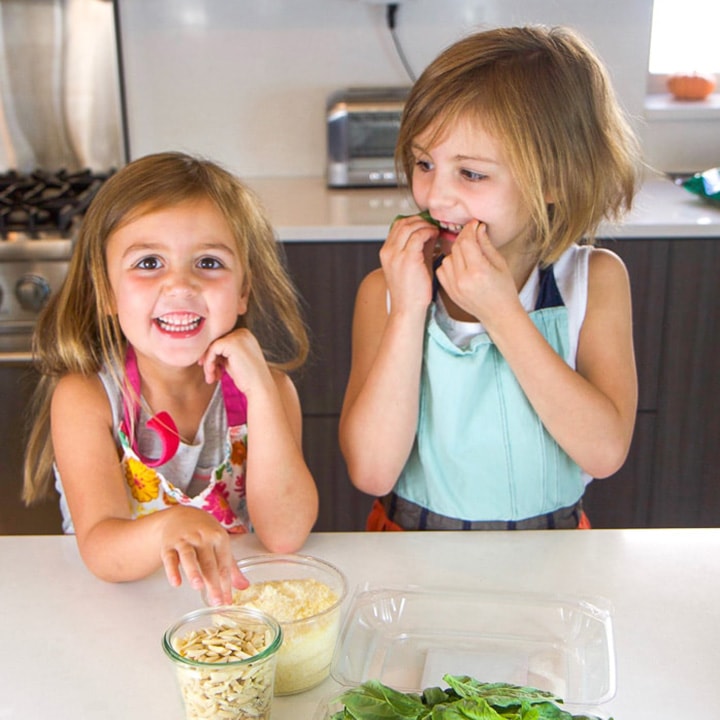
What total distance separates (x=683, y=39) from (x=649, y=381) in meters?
1.10

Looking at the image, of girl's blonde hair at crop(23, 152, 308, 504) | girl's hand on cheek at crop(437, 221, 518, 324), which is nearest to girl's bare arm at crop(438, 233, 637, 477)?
girl's hand on cheek at crop(437, 221, 518, 324)

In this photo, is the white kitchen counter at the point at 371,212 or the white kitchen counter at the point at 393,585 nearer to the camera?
the white kitchen counter at the point at 393,585

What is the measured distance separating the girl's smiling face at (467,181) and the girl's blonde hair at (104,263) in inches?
9.4

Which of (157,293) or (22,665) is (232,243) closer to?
(157,293)

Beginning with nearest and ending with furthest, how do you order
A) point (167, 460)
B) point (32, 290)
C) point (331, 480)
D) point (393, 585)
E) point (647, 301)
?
point (393, 585) < point (167, 460) < point (32, 290) < point (647, 301) < point (331, 480)

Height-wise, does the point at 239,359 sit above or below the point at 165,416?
above

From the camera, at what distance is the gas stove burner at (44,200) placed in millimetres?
2225

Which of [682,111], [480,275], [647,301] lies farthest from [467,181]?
[682,111]

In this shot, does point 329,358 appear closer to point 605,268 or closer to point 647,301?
point 647,301

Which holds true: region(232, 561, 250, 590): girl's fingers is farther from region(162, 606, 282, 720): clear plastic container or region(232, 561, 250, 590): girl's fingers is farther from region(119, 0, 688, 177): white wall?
region(119, 0, 688, 177): white wall

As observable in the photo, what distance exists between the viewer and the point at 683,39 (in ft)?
9.21

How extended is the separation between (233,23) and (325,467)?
1220mm


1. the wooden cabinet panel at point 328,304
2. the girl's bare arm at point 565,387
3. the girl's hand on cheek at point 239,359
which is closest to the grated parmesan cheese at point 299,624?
the girl's hand on cheek at point 239,359

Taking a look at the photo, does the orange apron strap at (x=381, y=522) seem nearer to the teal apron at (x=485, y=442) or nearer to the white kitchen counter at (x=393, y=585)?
the teal apron at (x=485, y=442)
